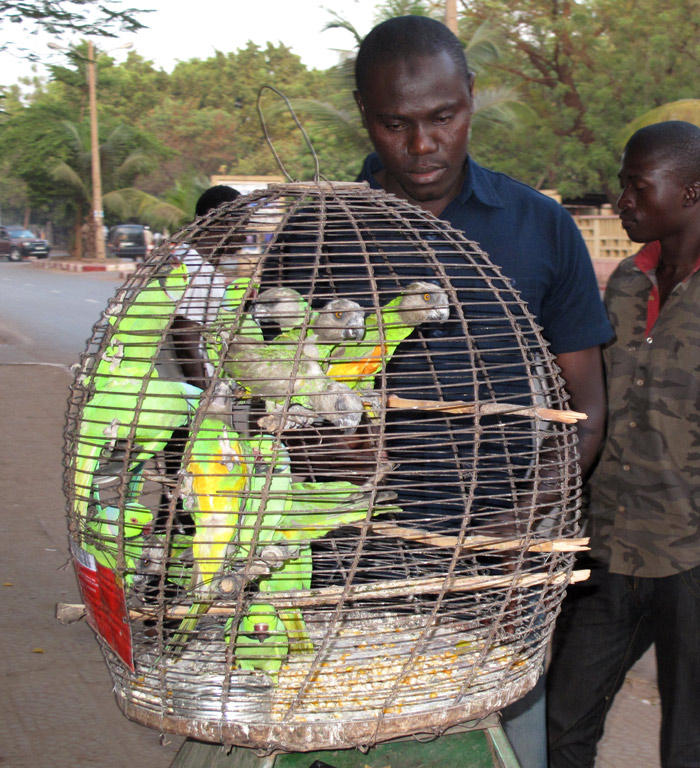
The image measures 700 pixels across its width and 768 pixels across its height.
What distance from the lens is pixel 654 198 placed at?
196 cm

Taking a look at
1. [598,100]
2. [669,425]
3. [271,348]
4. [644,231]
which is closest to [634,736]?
[669,425]

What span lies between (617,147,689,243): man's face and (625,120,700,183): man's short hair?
0.4 inches

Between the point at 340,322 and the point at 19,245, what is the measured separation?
2994 cm

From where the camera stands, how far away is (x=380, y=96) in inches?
62.2

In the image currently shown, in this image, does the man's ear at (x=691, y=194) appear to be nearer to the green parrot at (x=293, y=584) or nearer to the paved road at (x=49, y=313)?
the green parrot at (x=293, y=584)

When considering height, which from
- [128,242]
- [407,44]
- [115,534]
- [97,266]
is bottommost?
[97,266]

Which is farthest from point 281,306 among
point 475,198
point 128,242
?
point 128,242

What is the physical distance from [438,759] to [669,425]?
0.89m

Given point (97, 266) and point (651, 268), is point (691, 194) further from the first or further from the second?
point (97, 266)

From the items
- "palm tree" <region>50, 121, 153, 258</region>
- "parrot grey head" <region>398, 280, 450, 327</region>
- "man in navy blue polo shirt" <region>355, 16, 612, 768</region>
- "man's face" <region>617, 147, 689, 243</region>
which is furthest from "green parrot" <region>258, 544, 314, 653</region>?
"palm tree" <region>50, 121, 153, 258</region>

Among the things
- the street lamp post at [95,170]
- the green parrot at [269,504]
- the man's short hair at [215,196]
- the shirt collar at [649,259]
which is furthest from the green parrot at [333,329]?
the street lamp post at [95,170]

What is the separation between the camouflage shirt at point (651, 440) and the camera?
1852 mm

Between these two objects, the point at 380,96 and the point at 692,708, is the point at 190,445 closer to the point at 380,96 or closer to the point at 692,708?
the point at 380,96

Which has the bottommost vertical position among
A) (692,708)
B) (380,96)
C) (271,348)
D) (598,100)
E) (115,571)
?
(692,708)
